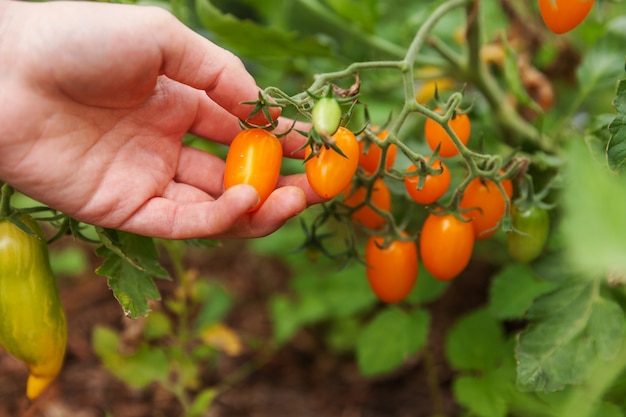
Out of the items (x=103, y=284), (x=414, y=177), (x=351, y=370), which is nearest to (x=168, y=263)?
(x=103, y=284)

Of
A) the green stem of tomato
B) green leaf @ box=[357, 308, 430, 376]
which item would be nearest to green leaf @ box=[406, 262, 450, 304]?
green leaf @ box=[357, 308, 430, 376]

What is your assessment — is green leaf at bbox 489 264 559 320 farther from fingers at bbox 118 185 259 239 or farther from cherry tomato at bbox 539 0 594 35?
fingers at bbox 118 185 259 239

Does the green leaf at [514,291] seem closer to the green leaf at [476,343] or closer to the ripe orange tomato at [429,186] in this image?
the green leaf at [476,343]

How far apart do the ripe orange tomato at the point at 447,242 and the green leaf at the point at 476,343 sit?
398 millimetres

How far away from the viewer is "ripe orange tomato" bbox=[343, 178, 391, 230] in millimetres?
1342

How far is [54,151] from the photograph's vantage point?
3.89ft

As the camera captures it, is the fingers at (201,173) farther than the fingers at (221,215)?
Yes

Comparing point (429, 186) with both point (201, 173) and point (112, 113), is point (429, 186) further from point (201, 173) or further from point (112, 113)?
point (112, 113)

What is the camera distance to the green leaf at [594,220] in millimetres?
543

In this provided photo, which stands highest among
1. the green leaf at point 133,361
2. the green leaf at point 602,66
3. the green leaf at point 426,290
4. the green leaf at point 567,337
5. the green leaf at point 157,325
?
the green leaf at point 602,66

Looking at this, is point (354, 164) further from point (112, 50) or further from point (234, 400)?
point (234, 400)

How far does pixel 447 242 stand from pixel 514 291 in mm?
459

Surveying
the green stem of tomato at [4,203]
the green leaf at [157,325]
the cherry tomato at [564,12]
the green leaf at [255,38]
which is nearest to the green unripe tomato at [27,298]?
the green stem of tomato at [4,203]

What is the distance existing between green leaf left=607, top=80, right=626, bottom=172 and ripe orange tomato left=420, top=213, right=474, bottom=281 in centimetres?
29
